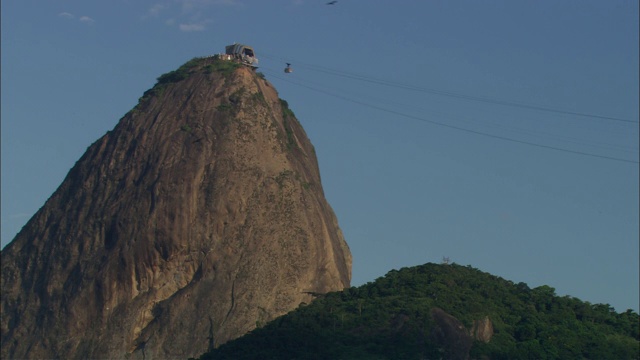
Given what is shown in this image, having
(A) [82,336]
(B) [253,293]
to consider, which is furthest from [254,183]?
(A) [82,336]

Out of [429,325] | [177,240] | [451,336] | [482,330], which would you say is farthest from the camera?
[177,240]

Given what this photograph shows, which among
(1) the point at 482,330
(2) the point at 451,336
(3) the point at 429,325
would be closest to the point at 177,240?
(3) the point at 429,325

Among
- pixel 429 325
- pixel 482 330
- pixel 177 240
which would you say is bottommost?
pixel 429 325

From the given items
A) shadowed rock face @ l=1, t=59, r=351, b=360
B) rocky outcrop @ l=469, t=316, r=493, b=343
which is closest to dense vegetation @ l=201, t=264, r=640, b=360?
rocky outcrop @ l=469, t=316, r=493, b=343

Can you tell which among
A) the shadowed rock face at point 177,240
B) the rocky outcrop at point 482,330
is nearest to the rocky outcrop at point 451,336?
the rocky outcrop at point 482,330

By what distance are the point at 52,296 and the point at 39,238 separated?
6669mm

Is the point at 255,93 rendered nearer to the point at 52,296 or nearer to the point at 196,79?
the point at 196,79

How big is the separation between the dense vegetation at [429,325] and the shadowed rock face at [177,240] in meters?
5.05

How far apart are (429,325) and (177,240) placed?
20.7 metres

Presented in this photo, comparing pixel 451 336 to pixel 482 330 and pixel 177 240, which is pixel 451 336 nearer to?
pixel 482 330

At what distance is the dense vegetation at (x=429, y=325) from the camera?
7844cm

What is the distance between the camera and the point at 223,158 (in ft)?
307

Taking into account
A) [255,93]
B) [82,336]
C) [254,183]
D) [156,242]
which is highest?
[255,93]

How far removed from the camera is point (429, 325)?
79.4 meters
